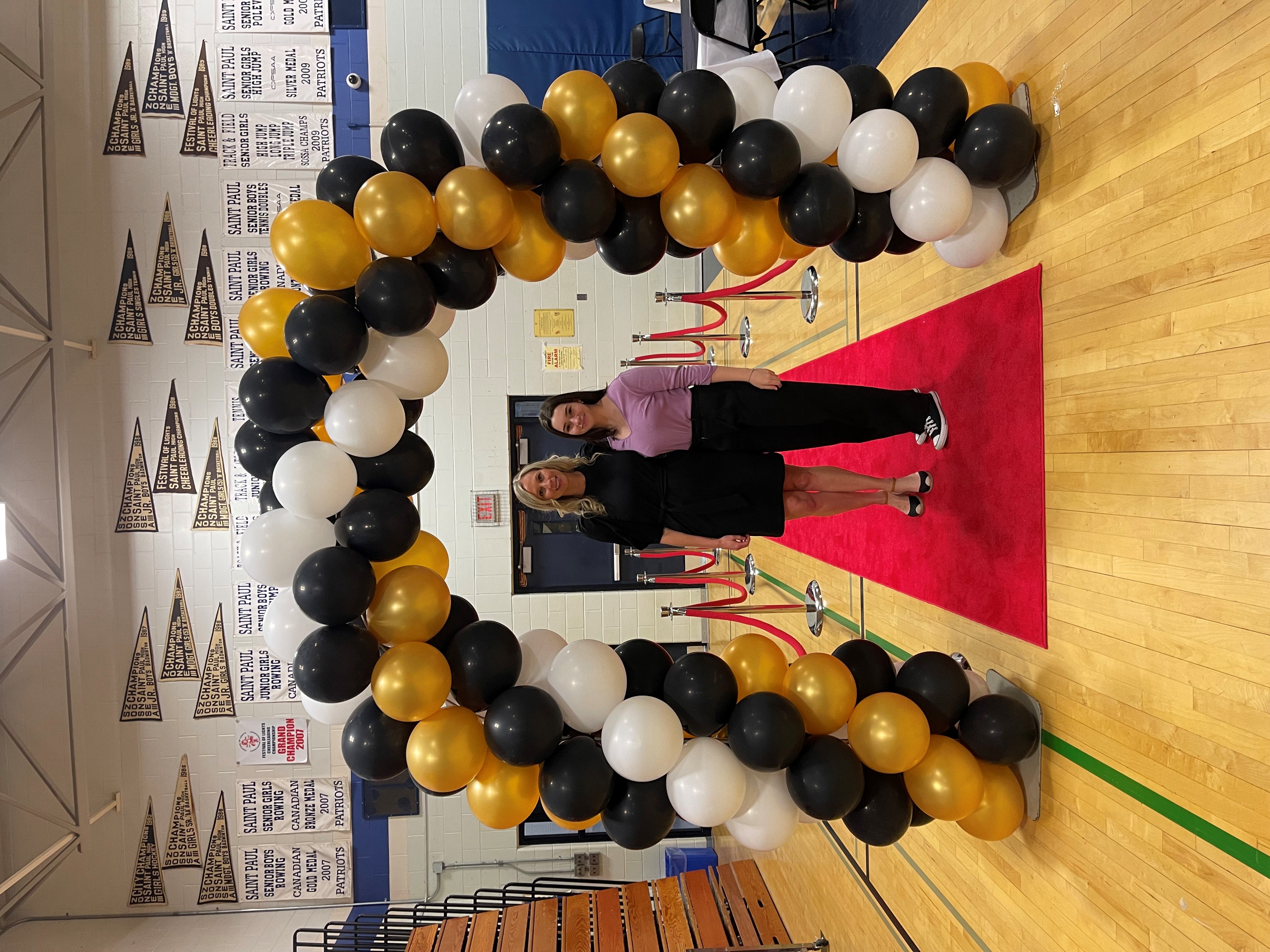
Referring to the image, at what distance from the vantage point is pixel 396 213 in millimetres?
2174

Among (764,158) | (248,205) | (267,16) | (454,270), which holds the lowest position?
(454,270)

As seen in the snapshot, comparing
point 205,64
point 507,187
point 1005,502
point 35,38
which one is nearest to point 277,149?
point 205,64

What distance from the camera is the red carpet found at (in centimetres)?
234

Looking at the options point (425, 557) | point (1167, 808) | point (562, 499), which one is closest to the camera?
point (1167, 808)

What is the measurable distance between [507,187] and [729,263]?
0.78m

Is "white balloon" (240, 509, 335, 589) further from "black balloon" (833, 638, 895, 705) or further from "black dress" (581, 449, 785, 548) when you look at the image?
"black balloon" (833, 638, 895, 705)

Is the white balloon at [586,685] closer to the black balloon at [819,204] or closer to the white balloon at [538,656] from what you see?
the white balloon at [538,656]

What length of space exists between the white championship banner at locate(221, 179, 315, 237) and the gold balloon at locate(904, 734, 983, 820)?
6029 mm

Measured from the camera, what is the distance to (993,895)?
2426 mm

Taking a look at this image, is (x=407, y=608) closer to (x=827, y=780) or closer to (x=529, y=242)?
(x=529, y=242)

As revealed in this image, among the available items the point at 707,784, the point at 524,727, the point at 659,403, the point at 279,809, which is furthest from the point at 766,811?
the point at 279,809

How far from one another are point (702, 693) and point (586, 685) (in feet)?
1.10

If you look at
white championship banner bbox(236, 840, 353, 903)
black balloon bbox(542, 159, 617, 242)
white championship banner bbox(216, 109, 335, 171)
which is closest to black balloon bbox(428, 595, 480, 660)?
black balloon bbox(542, 159, 617, 242)

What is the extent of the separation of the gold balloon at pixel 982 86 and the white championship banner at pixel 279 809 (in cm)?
632
